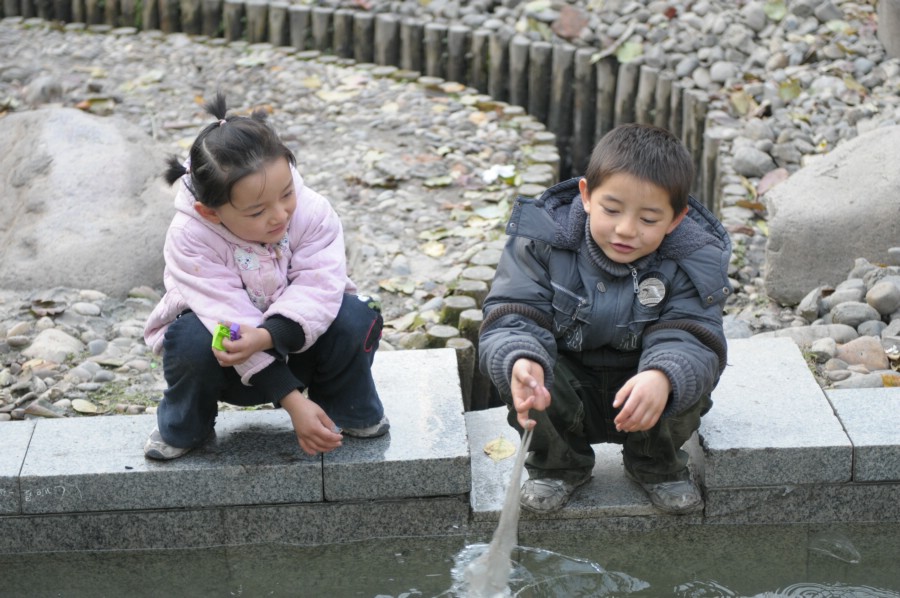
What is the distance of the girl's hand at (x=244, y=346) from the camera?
2568 mm

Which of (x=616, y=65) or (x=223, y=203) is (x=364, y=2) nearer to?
(x=616, y=65)

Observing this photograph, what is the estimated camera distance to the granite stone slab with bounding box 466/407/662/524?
284 centimetres

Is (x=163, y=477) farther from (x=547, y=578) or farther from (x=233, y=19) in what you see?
(x=233, y=19)

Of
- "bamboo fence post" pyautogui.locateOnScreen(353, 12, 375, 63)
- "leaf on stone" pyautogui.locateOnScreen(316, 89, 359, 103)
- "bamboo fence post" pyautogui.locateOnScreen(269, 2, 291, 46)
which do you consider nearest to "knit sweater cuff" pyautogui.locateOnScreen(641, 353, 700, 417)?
"leaf on stone" pyautogui.locateOnScreen(316, 89, 359, 103)

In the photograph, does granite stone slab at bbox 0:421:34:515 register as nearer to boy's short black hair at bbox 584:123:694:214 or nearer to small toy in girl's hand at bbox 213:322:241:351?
small toy in girl's hand at bbox 213:322:241:351

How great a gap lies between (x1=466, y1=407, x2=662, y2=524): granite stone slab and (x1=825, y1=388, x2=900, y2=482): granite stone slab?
533 millimetres

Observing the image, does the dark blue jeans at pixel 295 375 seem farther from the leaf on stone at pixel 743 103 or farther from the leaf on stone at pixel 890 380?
the leaf on stone at pixel 743 103

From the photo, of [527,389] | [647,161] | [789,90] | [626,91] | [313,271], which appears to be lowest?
[626,91]

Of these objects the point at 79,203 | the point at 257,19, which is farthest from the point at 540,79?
the point at 79,203

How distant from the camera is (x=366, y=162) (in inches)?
241

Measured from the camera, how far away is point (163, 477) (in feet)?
9.07

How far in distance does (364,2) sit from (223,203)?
19.5ft

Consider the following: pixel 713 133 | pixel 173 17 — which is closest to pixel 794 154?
pixel 713 133

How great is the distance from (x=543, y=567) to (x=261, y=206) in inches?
44.3
